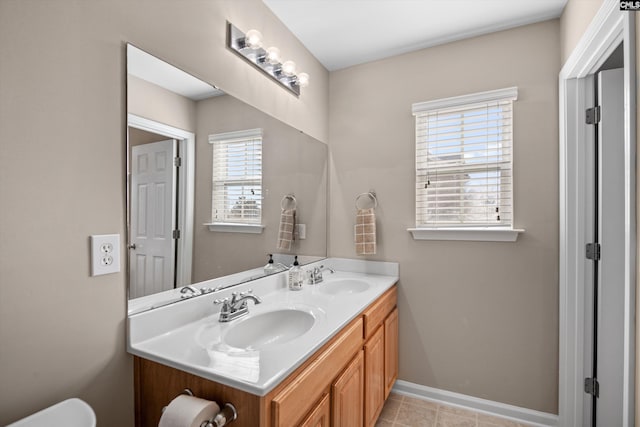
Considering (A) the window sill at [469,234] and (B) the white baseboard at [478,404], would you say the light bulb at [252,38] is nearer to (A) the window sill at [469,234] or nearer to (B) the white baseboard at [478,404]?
(A) the window sill at [469,234]

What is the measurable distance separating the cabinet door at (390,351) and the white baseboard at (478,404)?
0.13 metres

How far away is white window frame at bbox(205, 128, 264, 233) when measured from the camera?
1.53 m

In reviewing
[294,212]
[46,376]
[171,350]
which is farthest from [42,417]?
[294,212]

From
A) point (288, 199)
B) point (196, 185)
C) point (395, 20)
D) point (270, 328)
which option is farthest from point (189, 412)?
point (395, 20)

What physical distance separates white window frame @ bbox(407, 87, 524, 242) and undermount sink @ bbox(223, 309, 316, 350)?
1.10 metres

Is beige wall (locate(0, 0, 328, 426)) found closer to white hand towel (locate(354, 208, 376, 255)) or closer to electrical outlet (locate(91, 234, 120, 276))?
electrical outlet (locate(91, 234, 120, 276))

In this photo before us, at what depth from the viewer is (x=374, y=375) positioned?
1.74 meters

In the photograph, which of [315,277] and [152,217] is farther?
[315,277]

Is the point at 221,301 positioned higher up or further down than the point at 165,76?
further down

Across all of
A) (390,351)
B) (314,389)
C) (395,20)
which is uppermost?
(395,20)

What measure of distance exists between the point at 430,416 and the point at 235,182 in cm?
190

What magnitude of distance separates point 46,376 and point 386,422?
1807 mm

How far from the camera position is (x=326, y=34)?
6.92 ft

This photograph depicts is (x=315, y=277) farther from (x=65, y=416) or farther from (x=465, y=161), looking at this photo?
(x=65, y=416)
